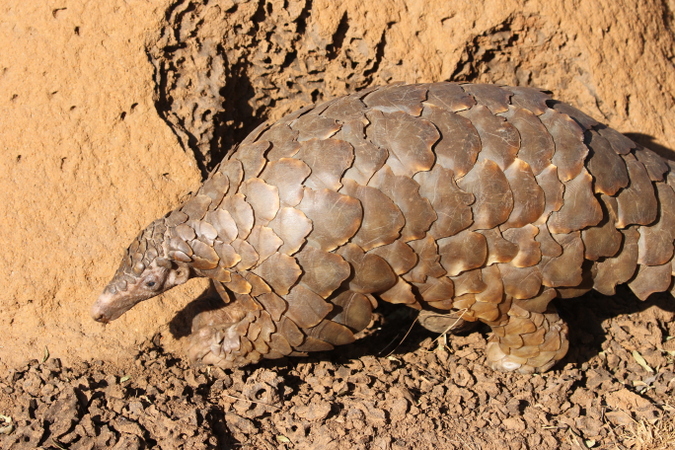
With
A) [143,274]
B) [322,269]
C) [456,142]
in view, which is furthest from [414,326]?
[143,274]

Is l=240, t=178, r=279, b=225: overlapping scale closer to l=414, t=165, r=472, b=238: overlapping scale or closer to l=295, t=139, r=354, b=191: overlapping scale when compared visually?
l=295, t=139, r=354, b=191: overlapping scale

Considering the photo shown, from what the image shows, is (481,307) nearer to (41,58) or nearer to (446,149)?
(446,149)

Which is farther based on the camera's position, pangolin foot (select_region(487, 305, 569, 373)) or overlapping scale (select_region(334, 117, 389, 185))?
pangolin foot (select_region(487, 305, 569, 373))

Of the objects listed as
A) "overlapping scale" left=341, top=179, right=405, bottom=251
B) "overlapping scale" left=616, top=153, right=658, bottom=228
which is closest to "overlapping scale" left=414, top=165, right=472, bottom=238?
"overlapping scale" left=341, top=179, right=405, bottom=251

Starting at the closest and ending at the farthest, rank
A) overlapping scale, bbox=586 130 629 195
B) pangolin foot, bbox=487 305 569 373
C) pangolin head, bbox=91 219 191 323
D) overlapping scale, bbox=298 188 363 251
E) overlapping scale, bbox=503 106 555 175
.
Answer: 1. overlapping scale, bbox=298 188 363 251
2. overlapping scale, bbox=503 106 555 175
3. overlapping scale, bbox=586 130 629 195
4. pangolin head, bbox=91 219 191 323
5. pangolin foot, bbox=487 305 569 373

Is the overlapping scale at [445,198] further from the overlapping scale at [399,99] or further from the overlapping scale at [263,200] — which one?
the overlapping scale at [263,200]

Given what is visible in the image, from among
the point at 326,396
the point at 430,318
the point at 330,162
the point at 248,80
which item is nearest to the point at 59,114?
the point at 248,80

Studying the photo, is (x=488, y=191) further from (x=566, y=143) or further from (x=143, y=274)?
(x=143, y=274)

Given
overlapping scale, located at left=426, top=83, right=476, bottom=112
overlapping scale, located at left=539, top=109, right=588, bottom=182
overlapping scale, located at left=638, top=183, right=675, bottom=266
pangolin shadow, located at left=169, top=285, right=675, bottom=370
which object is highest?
overlapping scale, located at left=426, top=83, right=476, bottom=112
